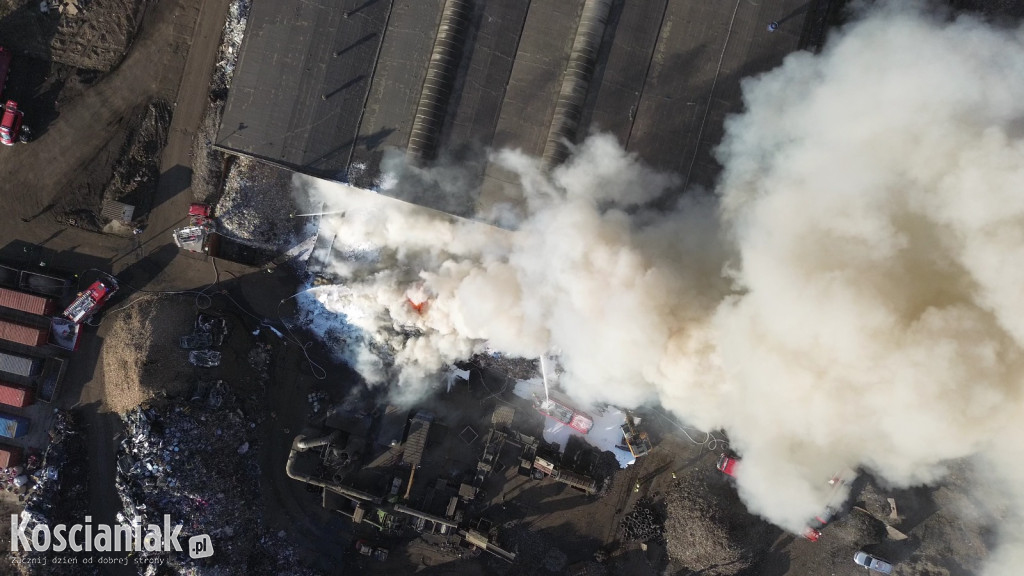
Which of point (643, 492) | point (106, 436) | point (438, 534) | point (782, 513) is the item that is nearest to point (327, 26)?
point (106, 436)

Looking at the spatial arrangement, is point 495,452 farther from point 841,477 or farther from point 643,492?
point 841,477

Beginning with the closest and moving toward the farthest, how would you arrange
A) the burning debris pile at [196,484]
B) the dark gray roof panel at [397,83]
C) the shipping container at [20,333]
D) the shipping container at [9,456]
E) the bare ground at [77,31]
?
the dark gray roof panel at [397,83] < the burning debris pile at [196,484] < the shipping container at [9,456] < the shipping container at [20,333] < the bare ground at [77,31]

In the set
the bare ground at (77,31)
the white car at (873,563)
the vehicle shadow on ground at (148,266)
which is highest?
the bare ground at (77,31)

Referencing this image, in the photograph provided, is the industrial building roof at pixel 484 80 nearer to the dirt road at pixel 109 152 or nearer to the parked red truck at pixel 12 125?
the dirt road at pixel 109 152

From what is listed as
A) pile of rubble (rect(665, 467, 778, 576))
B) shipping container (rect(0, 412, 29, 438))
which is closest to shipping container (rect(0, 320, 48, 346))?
shipping container (rect(0, 412, 29, 438))

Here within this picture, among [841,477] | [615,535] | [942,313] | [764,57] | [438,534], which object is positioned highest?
[764,57]

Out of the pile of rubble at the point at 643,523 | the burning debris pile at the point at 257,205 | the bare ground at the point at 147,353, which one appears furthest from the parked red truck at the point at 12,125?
the pile of rubble at the point at 643,523
